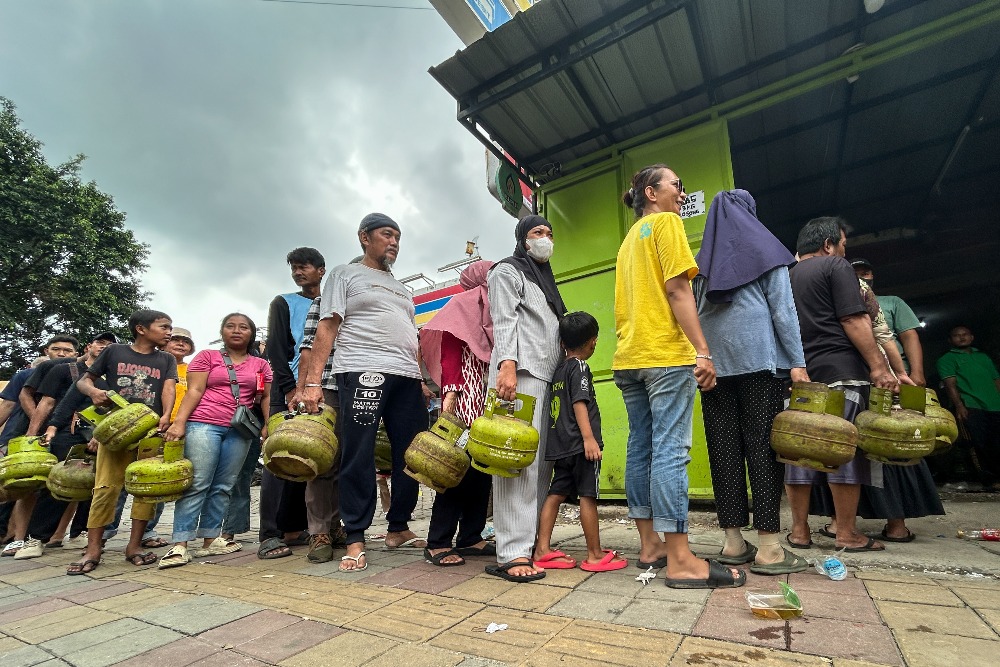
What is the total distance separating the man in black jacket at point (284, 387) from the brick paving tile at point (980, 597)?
12.2ft

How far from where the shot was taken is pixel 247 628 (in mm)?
1898

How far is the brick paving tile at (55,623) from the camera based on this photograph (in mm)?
2010

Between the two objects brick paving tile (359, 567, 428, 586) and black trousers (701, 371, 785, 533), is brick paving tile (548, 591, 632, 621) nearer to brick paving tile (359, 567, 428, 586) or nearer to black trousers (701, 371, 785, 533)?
black trousers (701, 371, 785, 533)

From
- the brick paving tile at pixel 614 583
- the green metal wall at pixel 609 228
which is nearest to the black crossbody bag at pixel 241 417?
the brick paving tile at pixel 614 583

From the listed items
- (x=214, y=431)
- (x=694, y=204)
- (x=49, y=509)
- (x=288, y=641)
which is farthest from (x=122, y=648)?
(x=694, y=204)

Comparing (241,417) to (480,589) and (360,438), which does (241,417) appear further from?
(480,589)

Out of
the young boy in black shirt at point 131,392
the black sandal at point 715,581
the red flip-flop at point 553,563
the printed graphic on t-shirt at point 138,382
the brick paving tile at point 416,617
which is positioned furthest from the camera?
the printed graphic on t-shirt at point 138,382

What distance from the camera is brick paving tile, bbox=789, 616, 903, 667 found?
55.9 inches

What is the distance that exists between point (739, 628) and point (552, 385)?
149 centimetres

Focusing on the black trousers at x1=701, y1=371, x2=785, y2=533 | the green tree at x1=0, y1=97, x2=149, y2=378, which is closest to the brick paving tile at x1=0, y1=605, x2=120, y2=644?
the black trousers at x1=701, y1=371, x2=785, y2=533

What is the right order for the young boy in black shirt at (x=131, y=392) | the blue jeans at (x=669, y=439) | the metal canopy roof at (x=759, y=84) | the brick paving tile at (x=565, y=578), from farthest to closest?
the metal canopy roof at (x=759, y=84)
the young boy in black shirt at (x=131, y=392)
the brick paving tile at (x=565, y=578)
the blue jeans at (x=669, y=439)

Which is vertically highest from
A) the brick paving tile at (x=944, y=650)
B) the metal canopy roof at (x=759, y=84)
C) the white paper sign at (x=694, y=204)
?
the metal canopy roof at (x=759, y=84)

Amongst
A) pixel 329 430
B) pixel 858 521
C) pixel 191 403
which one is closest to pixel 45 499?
pixel 191 403

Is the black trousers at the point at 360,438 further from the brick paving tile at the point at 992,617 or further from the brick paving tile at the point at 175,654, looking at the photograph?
the brick paving tile at the point at 992,617
